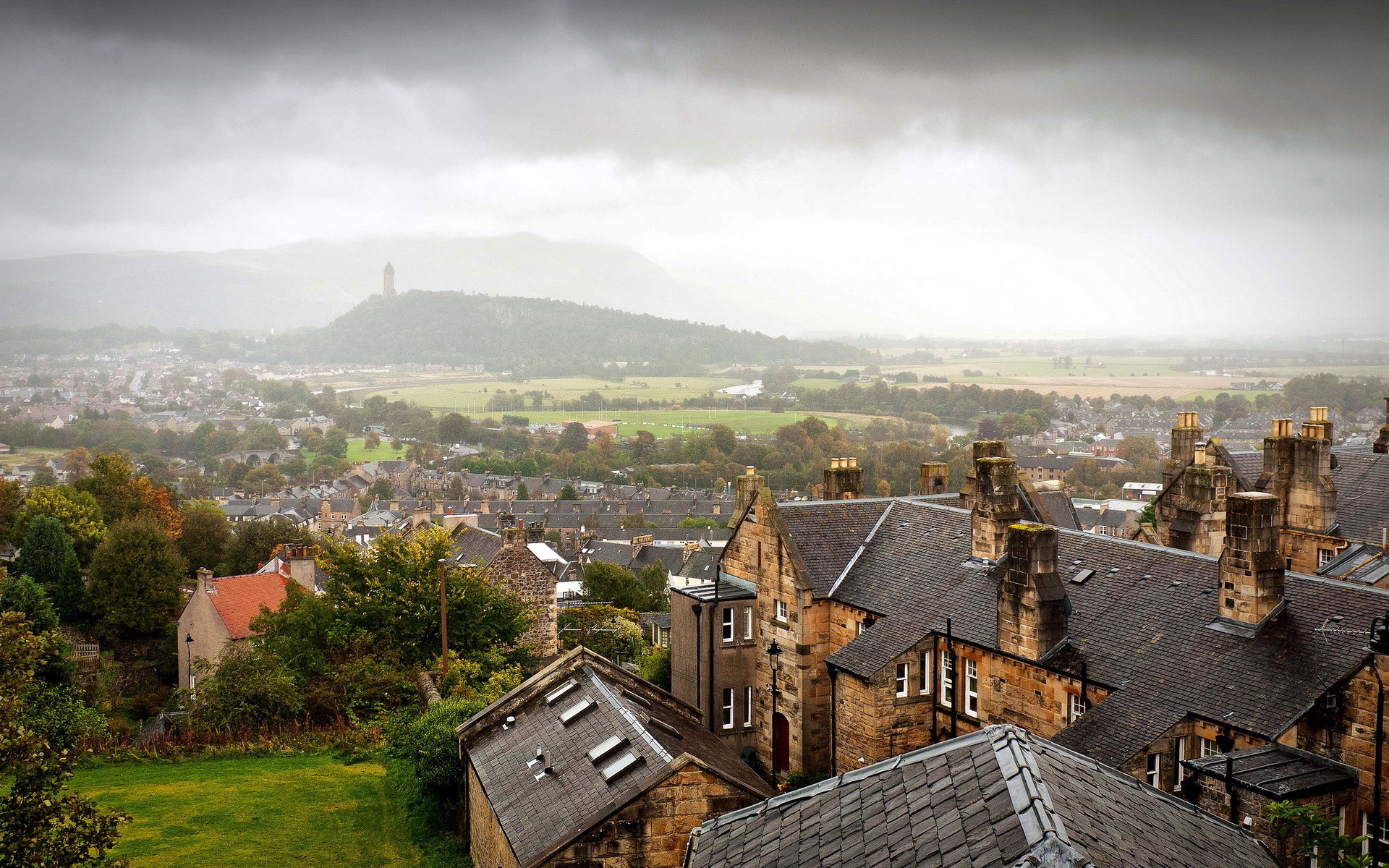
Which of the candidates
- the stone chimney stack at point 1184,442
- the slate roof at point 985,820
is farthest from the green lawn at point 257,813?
the stone chimney stack at point 1184,442

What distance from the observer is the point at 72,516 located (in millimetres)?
64188

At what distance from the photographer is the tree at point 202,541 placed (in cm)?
7125

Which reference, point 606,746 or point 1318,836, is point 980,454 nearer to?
point 606,746

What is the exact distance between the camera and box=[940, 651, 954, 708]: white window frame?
1014 inches

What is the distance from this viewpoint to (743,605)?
3191 cm

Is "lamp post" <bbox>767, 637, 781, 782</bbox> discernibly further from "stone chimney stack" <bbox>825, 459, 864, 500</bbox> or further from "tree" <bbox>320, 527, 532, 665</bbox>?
"tree" <bbox>320, 527, 532, 665</bbox>

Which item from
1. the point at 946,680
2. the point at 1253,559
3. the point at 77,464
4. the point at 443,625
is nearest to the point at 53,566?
the point at 443,625

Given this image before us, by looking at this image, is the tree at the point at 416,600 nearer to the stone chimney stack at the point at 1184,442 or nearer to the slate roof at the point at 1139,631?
the slate roof at the point at 1139,631

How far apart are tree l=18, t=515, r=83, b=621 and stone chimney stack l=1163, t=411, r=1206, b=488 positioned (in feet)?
177

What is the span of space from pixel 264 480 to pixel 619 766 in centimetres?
18019

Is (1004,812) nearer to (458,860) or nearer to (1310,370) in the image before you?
(458,860)

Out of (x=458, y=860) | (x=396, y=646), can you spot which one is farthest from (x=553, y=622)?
(x=458, y=860)

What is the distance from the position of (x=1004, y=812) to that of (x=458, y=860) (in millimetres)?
19212

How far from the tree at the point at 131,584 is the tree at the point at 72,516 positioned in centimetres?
640
